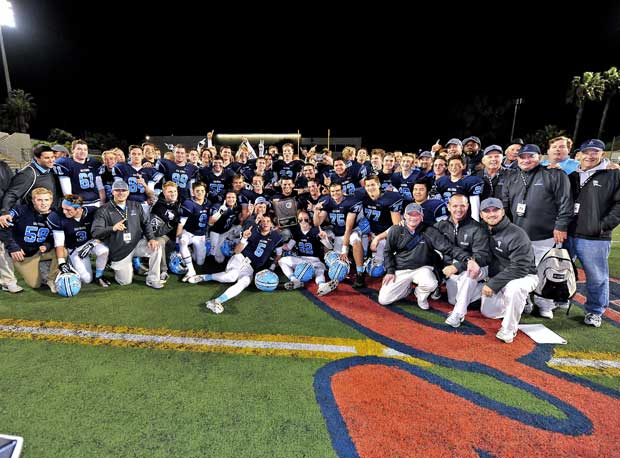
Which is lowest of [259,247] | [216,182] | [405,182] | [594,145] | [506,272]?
[259,247]

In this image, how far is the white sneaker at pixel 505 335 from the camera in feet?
12.5

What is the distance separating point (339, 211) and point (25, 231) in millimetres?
4849

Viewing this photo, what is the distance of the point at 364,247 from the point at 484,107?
43688 millimetres

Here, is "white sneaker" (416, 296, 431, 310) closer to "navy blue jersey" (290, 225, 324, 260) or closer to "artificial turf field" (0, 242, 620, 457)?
"artificial turf field" (0, 242, 620, 457)

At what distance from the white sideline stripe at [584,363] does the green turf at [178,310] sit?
6.55 feet

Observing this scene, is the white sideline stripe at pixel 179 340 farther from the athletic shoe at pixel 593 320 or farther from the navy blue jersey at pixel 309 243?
the athletic shoe at pixel 593 320

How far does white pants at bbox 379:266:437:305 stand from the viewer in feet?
15.4

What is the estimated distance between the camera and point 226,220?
6836 millimetres

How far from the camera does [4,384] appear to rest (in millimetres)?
2945

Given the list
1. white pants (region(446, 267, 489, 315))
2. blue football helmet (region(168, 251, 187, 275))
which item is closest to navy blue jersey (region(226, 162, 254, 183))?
blue football helmet (region(168, 251, 187, 275))

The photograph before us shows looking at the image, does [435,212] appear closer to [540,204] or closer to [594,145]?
[540,204]

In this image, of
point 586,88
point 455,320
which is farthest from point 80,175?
point 586,88

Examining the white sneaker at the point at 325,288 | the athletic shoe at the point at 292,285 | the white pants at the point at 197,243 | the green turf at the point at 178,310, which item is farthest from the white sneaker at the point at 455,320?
the white pants at the point at 197,243

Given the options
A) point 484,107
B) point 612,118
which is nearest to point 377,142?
point 484,107
